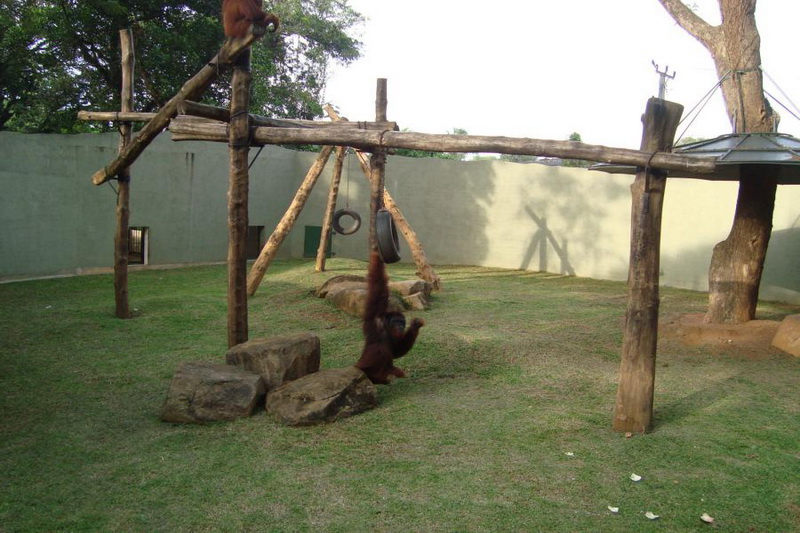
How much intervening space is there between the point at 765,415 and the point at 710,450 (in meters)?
1.14

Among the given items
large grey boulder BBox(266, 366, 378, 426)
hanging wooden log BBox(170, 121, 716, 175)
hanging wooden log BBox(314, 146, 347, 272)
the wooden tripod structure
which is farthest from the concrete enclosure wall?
large grey boulder BBox(266, 366, 378, 426)

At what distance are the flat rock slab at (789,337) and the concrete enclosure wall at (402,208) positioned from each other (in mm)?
5224

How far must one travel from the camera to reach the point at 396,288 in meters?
10.0

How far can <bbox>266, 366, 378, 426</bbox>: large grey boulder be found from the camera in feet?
17.5

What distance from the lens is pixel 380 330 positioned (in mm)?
6109

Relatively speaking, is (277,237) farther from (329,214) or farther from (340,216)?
(329,214)

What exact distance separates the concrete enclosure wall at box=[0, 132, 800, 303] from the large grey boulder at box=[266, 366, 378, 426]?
917 cm

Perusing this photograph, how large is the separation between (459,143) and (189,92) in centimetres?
321

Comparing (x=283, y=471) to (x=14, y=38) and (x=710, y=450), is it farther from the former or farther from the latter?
(x=14, y=38)

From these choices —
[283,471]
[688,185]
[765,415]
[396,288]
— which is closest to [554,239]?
[688,185]

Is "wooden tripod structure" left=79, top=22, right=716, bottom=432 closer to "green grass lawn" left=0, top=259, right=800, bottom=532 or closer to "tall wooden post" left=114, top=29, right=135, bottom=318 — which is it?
"tall wooden post" left=114, top=29, right=135, bottom=318

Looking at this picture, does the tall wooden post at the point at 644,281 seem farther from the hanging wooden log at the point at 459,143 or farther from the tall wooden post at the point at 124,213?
the tall wooden post at the point at 124,213

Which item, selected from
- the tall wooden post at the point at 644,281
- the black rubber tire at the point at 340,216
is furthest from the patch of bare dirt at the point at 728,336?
the black rubber tire at the point at 340,216

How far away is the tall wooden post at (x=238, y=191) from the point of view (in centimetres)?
650
